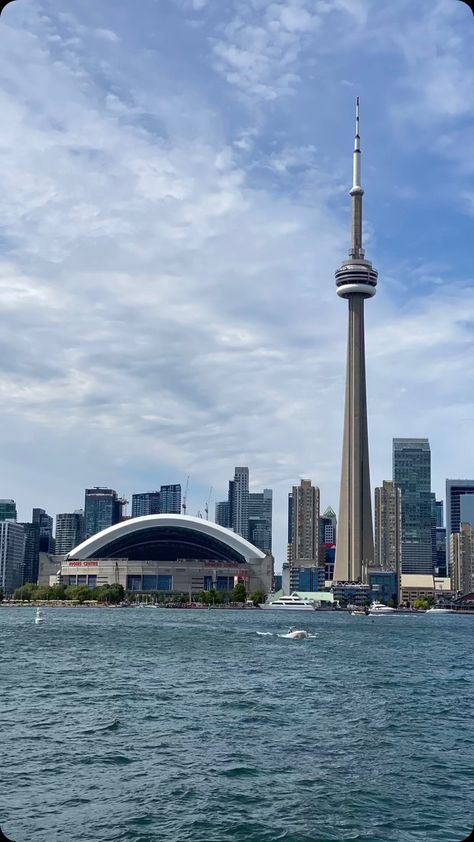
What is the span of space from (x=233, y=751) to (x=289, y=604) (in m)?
158

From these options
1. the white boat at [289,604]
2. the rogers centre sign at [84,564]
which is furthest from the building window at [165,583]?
the white boat at [289,604]

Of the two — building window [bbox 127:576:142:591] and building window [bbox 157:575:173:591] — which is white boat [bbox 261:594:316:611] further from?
building window [bbox 127:576:142:591]

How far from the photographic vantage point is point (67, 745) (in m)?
28.1

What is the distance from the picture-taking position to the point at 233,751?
2727cm

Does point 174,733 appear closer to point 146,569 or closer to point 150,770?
point 150,770

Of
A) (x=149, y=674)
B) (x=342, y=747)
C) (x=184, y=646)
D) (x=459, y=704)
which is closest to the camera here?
(x=342, y=747)

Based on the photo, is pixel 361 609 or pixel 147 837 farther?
pixel 361 609

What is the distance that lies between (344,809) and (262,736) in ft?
28.1

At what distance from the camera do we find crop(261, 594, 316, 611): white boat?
180m

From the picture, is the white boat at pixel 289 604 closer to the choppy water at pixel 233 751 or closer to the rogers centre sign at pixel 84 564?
the rogers centre sign at pixel 84 564

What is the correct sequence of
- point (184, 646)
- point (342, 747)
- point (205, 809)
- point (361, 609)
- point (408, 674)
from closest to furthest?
1. point (205, 809)
2. point (342, 747)
3. point (408, 674)
4. point (184, 646)
5. point (361, 609)

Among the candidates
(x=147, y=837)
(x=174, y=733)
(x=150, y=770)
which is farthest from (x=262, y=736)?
(x=147, y=837)

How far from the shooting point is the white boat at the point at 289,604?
17950 cm

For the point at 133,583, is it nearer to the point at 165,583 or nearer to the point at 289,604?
the point at 165,583
